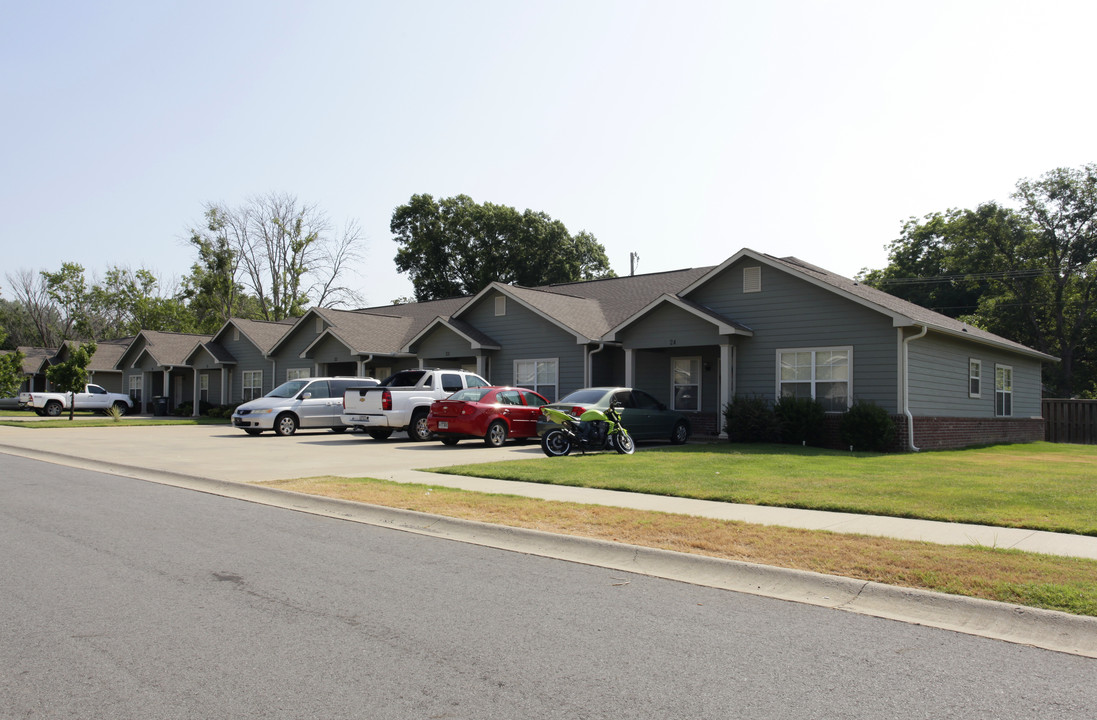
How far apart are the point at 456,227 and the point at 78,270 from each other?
3734 centimetres

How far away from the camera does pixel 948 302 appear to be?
54.8 meters

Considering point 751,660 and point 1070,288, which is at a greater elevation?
point 1070,288

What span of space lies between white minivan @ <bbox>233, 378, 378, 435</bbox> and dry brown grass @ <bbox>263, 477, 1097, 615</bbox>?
49.4 ft

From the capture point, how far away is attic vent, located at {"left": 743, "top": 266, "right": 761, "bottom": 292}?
857 inches

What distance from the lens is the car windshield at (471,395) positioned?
19328mm

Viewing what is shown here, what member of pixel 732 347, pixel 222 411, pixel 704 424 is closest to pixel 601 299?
pixel 704 424

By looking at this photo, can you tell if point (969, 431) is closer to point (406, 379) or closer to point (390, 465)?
point (406, 379)

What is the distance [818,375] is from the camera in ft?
67.7

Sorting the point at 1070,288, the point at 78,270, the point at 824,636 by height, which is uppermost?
the point at 78,270

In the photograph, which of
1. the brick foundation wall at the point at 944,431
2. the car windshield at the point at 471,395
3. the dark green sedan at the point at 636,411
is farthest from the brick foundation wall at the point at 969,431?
the car windshield at the point at 471,395

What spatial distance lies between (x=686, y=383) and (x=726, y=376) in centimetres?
281

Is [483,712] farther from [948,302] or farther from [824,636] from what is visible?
[948,302]

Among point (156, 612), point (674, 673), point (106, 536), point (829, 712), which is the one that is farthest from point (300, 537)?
point (829, 712)

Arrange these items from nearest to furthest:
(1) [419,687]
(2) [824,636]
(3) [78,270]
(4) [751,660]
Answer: (1) [419,687]
(4) [751,660]
(2) [824,636]
(3) [78,270]
